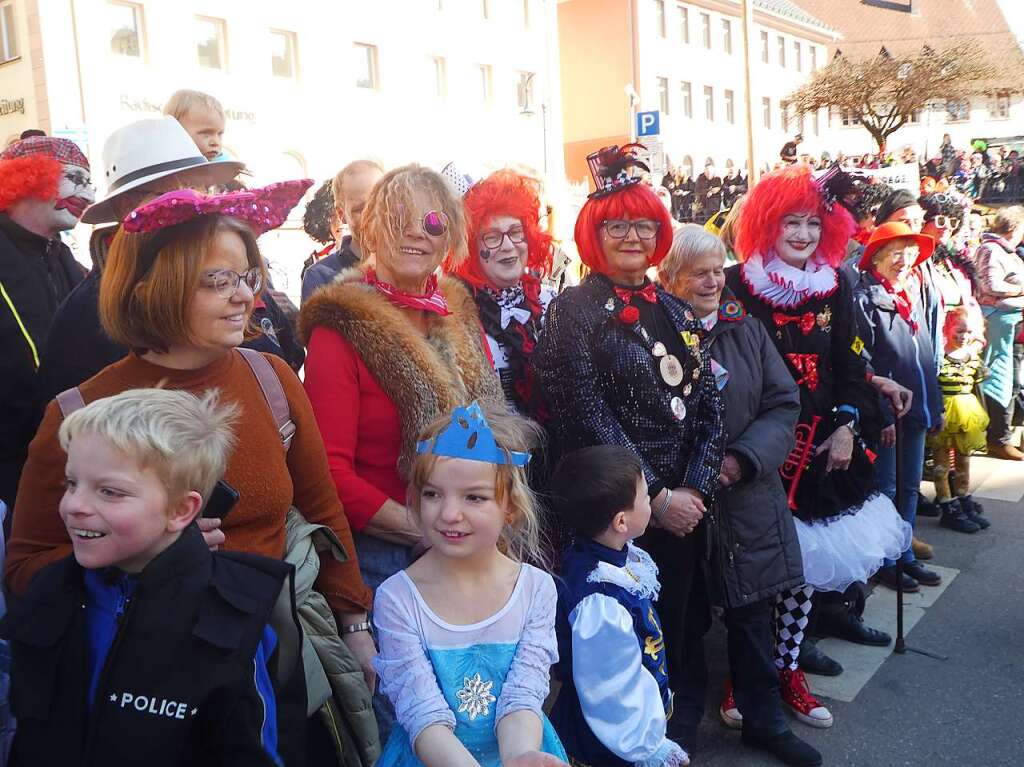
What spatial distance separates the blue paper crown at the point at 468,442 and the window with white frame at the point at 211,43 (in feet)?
77.1

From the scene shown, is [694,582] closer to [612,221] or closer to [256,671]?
[612,221]

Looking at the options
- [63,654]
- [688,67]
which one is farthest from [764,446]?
[688,67]

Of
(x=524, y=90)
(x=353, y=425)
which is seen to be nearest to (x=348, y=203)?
(x=353, y=425)

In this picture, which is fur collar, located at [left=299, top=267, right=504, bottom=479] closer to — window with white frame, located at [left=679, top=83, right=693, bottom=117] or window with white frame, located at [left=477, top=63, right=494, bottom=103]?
window with white frame, located at [left=477, top=63, right=494, bottom=103]

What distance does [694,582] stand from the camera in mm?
3424

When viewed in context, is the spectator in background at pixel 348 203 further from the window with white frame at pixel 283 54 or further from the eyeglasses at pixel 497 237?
the window with white frame at pixel 283 54

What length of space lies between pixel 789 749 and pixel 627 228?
6.43 ft

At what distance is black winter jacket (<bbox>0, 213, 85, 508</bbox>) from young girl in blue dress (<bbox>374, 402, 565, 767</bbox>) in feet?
4.62

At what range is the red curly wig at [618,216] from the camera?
3.11 m

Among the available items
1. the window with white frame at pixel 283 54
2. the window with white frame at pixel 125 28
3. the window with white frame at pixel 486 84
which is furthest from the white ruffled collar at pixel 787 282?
the window with white frame at pixel 486 84

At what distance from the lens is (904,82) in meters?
27.6

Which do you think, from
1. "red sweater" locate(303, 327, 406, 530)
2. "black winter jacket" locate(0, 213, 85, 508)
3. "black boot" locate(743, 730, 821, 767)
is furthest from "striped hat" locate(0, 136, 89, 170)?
"black boot" locate(743, 730, 821, 767)

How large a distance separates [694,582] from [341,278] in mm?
1791

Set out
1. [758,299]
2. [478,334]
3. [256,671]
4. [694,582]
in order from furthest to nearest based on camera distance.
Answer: [758,299] < [694,582] < [478,334] < [256,671]
